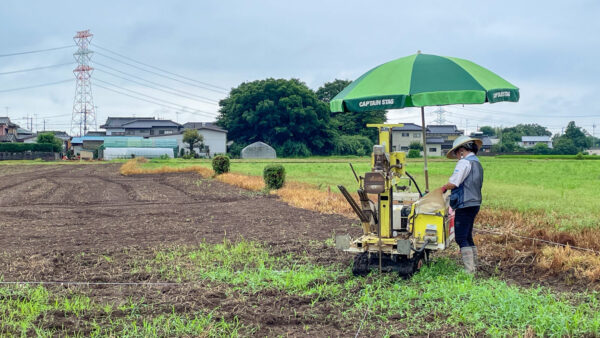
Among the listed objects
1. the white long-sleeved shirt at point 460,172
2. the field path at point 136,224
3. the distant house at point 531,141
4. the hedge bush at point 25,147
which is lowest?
the field path at point 136,224

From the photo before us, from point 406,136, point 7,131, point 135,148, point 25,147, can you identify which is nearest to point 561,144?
point 406,136

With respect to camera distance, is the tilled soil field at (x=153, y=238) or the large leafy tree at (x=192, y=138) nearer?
the tilled soil field at (x=153, y=238)

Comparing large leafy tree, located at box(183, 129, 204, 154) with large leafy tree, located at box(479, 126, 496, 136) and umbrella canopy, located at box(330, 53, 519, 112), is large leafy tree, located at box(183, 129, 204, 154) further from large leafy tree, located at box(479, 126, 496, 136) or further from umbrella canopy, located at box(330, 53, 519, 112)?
large leafy tree, located at box(479, 126, 496, 136)

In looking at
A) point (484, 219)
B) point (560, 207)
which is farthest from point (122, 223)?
point (560, 207)

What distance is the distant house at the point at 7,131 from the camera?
70.6m

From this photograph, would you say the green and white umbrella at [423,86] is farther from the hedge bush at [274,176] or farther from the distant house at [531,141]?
the distant house at [531,141]

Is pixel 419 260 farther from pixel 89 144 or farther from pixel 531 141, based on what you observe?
pixel 531 141

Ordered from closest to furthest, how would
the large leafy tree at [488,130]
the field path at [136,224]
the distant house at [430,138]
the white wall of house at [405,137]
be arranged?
the field path at [136,224] < the distant house at [430,138] < the white wall of house at [405,137] < the large leafy tree at [488,130]

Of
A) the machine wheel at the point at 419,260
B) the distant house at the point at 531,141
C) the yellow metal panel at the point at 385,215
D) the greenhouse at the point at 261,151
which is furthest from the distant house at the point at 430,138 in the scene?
the yellow metal panel at the point at 385,215

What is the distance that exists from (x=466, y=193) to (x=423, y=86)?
4.16 feet

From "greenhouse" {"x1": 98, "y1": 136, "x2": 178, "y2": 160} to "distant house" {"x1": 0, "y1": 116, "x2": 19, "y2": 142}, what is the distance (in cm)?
2015

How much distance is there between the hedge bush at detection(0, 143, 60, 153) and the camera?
5769cm

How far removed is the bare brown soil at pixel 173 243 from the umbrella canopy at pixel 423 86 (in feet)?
6.79

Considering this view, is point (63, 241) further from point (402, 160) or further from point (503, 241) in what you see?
point (503, 241)
